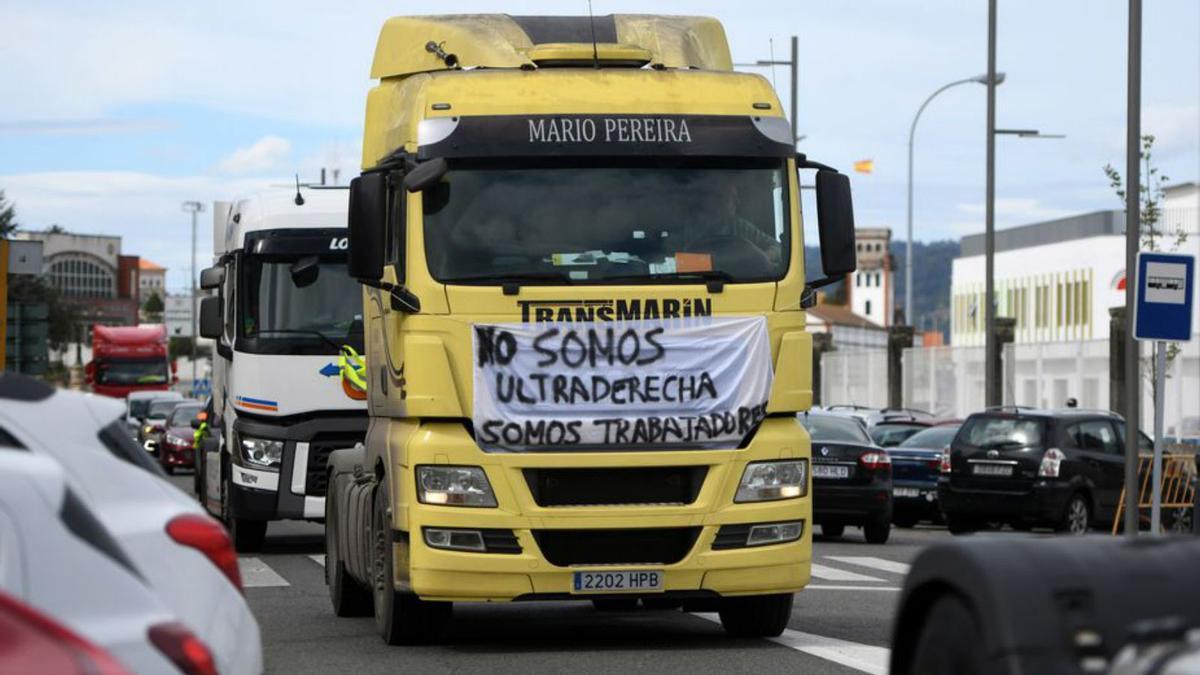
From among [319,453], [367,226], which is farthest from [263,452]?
[367,226]

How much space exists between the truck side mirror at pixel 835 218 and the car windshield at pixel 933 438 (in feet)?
66.9

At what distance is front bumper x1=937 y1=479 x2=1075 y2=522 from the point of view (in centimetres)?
2808

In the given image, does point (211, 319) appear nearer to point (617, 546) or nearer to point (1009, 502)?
point (1009, 502)

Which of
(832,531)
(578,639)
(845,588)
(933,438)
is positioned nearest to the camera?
(578,639)

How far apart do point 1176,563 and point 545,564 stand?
6887 millimetres

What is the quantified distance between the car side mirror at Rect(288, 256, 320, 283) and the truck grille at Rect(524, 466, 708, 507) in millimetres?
8332

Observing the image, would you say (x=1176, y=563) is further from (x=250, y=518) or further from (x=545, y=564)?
(x=250, y=518)

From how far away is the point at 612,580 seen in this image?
1241 cm

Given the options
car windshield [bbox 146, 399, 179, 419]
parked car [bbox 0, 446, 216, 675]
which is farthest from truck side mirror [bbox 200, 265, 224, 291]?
car windshield [bbox 146, 399, 179, 419]

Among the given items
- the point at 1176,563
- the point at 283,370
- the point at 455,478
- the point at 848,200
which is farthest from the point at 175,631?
the point at 283,370

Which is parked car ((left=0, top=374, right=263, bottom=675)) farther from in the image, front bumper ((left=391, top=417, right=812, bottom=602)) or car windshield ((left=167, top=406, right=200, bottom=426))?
car windshield ((left=167, top=406, right=200, bottom=426))

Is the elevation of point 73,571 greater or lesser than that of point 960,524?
greater

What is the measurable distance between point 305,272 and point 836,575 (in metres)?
5.26

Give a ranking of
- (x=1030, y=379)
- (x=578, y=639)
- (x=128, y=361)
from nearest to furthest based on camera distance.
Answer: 1. (x=578, y=639)
2. (x=1030, y=379)
3. (x=128, y=361)
